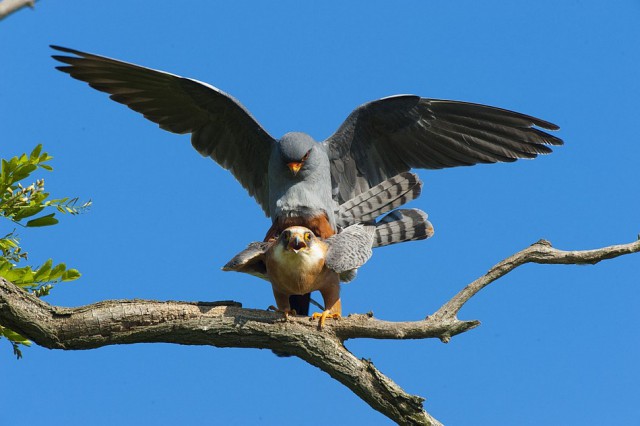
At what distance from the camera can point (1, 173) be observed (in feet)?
14.1

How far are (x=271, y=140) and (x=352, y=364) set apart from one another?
7.36 feet

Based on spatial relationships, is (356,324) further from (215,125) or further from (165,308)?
(215,125)

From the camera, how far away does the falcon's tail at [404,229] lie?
5551 mm

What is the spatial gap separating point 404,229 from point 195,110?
6.36 ft

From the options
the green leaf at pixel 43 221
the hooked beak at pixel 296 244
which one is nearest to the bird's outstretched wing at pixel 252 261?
the hooked beak at pixel 296 244

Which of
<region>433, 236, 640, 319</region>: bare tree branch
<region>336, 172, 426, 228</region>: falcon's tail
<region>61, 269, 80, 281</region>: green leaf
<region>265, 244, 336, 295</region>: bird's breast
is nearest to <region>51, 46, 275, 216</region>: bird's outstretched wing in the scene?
→ <region>336, 172, 426, 228</region>: falcon's tail

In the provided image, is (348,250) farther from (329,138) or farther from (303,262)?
(329,138)

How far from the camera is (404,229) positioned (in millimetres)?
5574

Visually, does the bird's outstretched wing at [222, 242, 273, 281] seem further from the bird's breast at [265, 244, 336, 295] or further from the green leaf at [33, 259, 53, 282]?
the green leaf at [33, 259, 53, 282]

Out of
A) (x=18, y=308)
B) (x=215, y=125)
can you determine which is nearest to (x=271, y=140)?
(x=215, y=125)

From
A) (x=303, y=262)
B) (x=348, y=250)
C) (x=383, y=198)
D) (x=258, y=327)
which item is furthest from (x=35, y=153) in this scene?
(x=383, y=198)

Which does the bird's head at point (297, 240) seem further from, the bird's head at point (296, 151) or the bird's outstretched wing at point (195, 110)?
the bird's outstretched wing at point (195, 110)

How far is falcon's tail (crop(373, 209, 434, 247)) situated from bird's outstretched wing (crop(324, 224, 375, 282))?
0.33 feet

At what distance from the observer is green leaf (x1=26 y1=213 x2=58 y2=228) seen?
172 inches
